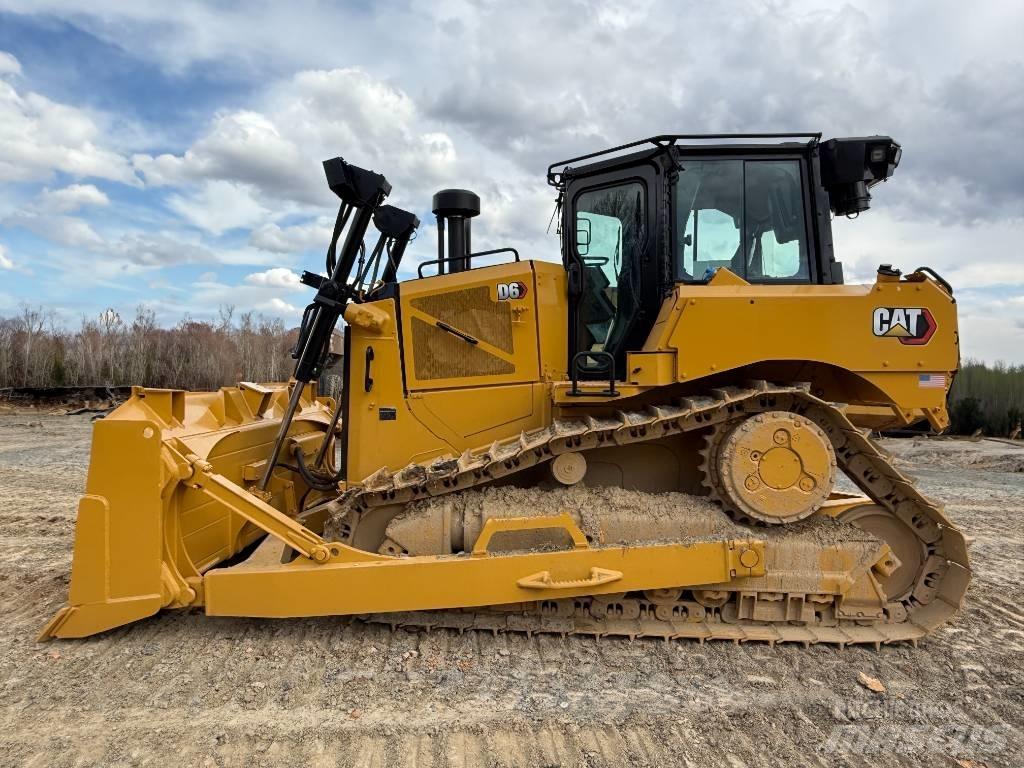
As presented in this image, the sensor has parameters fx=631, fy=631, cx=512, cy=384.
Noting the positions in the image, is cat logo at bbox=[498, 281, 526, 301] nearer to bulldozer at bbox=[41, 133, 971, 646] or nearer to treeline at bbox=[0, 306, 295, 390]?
bulldozer at bbox=[41, 133, 971, 646]

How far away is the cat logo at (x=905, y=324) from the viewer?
146 inches

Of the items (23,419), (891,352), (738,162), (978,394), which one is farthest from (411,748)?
(23,419)

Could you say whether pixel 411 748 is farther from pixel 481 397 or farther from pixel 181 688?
pixel 481 397

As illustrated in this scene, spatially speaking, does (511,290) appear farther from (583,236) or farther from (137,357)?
(137,357)

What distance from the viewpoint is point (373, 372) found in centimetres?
441

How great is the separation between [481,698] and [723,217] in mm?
3310

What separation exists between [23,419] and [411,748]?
21841mm

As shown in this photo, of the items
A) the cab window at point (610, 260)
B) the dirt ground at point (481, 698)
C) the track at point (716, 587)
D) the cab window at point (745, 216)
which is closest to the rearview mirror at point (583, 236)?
the cab window at point (610, 260)

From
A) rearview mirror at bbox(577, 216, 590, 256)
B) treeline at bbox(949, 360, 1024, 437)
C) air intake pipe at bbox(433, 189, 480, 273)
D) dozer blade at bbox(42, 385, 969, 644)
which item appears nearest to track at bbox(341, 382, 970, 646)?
dozer blade at bbox(42, 385, 969, 644)

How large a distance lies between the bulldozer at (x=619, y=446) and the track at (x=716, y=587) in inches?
0.7

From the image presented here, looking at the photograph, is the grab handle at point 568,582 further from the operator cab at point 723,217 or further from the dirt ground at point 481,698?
the operator cab at point 723,217

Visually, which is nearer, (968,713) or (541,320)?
(968,713)

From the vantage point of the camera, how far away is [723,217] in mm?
4254

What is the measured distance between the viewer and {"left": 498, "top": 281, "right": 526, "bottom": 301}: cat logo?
4.31 meters
